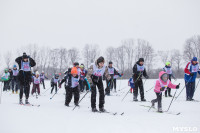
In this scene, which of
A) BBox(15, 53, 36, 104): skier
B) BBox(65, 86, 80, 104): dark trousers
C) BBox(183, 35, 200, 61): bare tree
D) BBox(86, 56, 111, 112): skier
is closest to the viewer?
BBox(86, 56, 111, 112): skier

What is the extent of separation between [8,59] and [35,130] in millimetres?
62335

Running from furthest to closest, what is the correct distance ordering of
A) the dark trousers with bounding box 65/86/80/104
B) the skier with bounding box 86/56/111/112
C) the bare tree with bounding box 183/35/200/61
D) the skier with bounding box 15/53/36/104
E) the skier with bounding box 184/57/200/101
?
1. the bare tree with bounding box 183/35/200/61
2. the skier with bounding box 184/57/200/101
3. the dark trousers with bounding box 65/86/80/104
4. the skier with bounding box 15/53/36/104
5. the skier with bounding box 86/56/111/112

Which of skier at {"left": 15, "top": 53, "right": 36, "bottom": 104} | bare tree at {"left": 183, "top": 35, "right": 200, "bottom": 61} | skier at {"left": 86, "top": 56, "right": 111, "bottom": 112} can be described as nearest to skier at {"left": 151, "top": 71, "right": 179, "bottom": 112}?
skier at {"left": 86, "top": 56, "right": 111, "bottom": 112}

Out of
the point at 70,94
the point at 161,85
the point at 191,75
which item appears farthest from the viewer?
the point at 191,75

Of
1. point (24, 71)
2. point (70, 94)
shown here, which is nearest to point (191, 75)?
Result: point (70, 94)

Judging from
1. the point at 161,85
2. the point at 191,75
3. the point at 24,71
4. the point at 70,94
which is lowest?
the point at 70,94

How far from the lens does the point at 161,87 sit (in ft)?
17.2

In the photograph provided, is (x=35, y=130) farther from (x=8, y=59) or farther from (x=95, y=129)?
(x=8, y=59)

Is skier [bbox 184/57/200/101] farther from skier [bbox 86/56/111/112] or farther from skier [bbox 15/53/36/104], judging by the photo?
skier [bbox 15/53/36/104]

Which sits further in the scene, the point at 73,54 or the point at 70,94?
the point at 73,54

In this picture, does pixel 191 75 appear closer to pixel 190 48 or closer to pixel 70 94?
pixel 70 94

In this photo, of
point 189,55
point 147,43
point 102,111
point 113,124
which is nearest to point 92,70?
point 102,111

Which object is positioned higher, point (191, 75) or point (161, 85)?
point (191, 75)

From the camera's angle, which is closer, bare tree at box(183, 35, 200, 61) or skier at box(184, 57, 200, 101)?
skier at box(184, 57, 200, 101)
